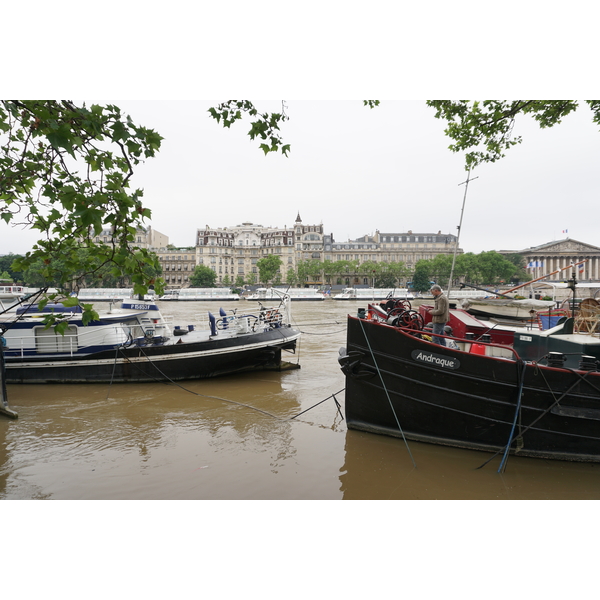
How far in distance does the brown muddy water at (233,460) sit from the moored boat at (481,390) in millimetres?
285

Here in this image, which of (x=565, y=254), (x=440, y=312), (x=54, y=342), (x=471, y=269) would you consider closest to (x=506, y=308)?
(x=440, y=312)

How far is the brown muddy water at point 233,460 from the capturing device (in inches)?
222

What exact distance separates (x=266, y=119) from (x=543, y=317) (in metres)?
7.77

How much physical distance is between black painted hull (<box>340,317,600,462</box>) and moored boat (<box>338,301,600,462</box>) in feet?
0.04

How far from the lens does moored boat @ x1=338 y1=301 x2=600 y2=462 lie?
6109 millimetres

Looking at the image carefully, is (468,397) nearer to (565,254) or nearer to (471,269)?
(471,269)

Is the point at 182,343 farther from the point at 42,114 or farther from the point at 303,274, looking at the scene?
the point at 303,274

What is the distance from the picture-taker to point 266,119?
184 inches

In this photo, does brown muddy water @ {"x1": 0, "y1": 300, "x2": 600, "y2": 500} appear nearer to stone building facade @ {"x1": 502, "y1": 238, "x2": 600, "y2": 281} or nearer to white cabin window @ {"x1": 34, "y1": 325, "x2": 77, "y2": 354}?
white cabin window @ {"x1": 34, "y1": 325, "x2": 77, "y2": 354}

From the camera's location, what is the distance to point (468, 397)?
254 inches

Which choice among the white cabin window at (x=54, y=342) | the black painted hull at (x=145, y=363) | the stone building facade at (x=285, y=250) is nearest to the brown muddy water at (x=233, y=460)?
the black painted hull at (x=145, y=363)

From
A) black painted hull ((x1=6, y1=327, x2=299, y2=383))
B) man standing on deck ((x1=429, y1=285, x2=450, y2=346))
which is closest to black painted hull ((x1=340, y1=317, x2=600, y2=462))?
man standing on deck ((x1=429, y1=285, x2=450, y2=346))

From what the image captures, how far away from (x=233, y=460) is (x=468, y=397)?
3634 mm

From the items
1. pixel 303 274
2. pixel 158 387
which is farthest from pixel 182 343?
pixel 303 274
